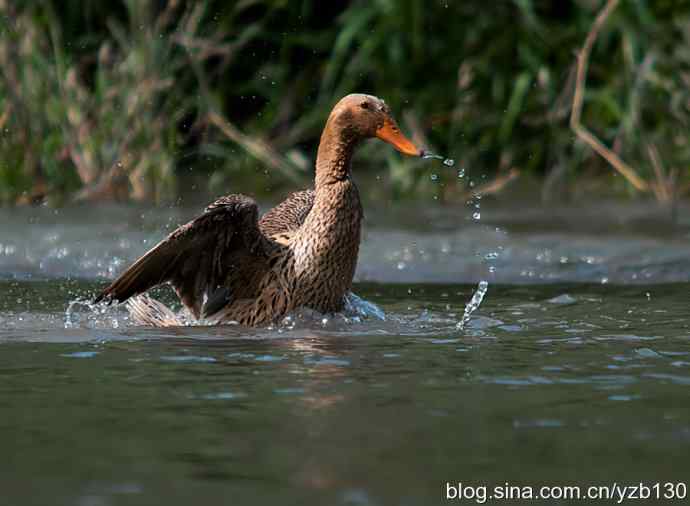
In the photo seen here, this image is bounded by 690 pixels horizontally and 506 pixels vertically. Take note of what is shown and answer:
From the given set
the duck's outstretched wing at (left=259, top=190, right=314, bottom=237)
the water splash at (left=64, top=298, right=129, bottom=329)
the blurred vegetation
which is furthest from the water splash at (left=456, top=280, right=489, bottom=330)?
the blurred vegetation

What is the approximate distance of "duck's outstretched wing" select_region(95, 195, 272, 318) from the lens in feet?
20.7

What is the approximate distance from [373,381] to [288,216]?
7.70ft

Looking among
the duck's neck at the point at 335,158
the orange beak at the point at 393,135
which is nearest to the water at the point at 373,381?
the duck's neck at the point at 335,158

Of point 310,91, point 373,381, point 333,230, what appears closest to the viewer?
point 373,381

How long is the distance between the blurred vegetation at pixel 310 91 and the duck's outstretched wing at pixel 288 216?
87.7 inches

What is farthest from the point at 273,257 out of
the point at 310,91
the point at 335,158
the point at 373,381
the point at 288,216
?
the point at 310,91

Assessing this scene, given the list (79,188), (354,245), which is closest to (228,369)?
(354,245)

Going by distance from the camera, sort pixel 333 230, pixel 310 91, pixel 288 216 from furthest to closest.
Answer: pixel 310 91 → pixel 288 216 → pixel 333 230

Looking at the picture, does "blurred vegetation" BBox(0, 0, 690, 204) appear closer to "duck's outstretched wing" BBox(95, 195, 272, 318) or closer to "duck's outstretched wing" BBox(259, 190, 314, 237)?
"duck's outstretched wing" BBox(259, 190, 314, 237)

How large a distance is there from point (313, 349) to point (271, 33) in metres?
5.46

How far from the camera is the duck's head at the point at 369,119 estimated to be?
21.6 feet

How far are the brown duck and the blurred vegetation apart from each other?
9.97 feet

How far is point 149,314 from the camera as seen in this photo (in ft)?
21.6

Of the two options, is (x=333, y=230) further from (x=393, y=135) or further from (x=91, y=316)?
(x=91, y=316)
